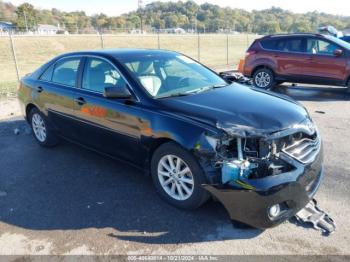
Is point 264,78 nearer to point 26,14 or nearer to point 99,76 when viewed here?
point 99,76

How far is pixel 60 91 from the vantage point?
4711mm

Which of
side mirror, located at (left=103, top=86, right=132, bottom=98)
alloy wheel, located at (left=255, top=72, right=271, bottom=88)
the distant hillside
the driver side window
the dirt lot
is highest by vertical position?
the distant hillside

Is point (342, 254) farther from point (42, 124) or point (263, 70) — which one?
point (263, 70)

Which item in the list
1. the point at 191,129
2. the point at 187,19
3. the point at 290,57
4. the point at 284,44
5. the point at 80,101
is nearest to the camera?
the point at 191,129

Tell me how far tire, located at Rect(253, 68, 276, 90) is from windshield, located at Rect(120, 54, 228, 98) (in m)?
5.69

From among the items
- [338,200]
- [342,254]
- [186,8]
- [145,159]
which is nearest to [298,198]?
[342,254]

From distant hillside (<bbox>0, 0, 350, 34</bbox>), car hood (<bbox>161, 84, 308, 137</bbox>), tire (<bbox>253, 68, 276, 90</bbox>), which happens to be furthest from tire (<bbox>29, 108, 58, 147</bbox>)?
distant hillside (<bbox>0, 0, 350, 34</bbox>)

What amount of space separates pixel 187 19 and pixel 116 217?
104 metres

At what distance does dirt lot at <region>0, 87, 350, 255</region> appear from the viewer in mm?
2932

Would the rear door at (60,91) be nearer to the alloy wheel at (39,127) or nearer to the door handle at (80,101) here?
the door handle at (80,101)

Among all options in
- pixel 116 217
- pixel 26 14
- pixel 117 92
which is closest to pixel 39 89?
pixel 117 92

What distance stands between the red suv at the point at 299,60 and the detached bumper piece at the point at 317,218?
667 cm

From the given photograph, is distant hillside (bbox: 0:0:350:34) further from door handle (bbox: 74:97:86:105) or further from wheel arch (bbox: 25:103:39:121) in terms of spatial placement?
door handle (bbox: 74:97:86:105)

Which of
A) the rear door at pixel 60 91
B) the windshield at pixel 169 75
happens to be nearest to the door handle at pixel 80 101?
the rear door at pixel 60 91
